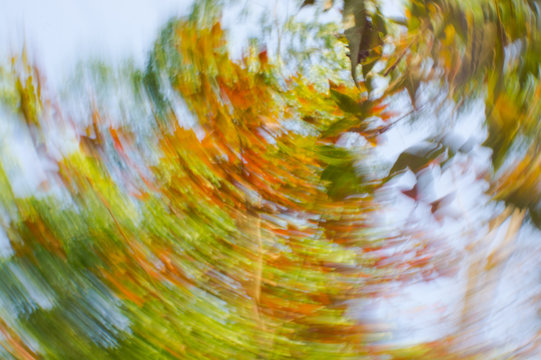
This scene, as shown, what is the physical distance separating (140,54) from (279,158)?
0.20m

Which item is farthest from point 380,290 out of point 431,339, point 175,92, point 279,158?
point 175,92

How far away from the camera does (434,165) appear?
1.76 feet

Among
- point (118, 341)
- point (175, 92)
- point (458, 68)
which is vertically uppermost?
point (458, 68)

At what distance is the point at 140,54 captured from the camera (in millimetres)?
542

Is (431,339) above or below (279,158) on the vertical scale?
below

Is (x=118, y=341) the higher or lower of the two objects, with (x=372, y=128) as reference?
lower

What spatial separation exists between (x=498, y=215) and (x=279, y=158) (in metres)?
0.25

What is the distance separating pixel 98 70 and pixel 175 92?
0.29 ft

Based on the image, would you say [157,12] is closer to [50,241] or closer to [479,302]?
[50,241]

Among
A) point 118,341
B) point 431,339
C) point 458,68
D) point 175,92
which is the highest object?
point 458,68

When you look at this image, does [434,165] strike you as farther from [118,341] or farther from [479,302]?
[118,341]

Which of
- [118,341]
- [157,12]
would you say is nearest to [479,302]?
[118,341]

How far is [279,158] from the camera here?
55 cm

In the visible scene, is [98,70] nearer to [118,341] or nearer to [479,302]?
[118,341]
